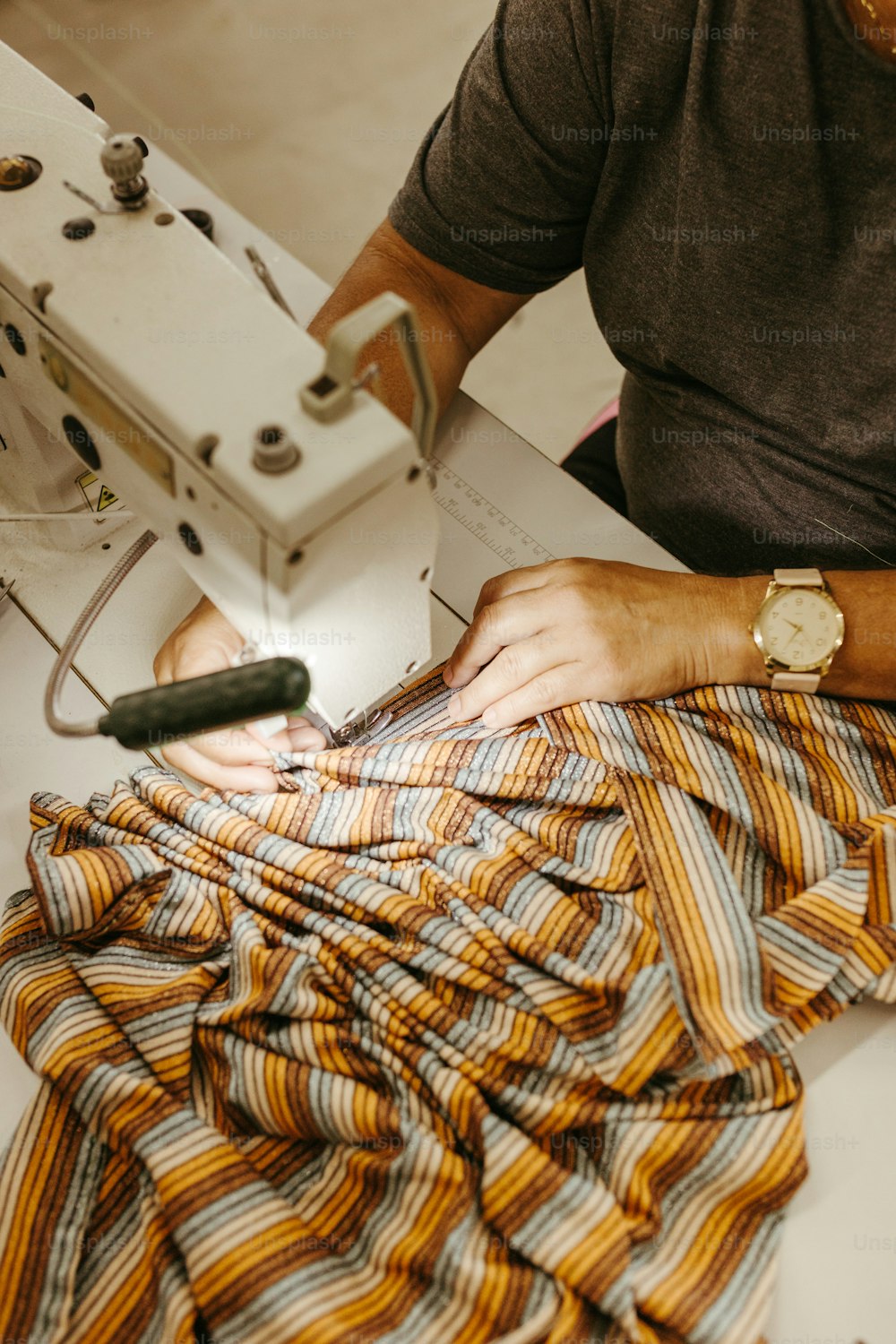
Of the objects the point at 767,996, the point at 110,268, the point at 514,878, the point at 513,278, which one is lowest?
the point at 767,996

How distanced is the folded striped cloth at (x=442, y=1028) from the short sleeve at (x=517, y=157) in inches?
21.4

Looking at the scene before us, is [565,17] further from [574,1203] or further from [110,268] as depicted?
[574,1203]

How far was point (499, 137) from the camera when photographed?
1101 millimetres

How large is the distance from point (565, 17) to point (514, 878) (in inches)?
31.4

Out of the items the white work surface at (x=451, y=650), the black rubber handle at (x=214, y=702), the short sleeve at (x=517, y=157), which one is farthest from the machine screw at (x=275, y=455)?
the short sleeve at (x=517, y=157)

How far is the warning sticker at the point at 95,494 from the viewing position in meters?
1.16

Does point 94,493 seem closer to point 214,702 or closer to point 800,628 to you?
point 214,702

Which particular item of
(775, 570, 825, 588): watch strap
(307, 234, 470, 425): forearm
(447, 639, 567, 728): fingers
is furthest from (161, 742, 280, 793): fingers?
(775, 570, 825, 588): watch strap

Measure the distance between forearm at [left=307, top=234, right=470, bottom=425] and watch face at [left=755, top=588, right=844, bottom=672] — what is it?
17.8 inches

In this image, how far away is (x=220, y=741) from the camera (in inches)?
39.4

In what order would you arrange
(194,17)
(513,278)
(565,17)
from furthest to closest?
(194,17) < (513,278) < (565,17)

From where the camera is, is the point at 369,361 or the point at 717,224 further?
the point at 369,361

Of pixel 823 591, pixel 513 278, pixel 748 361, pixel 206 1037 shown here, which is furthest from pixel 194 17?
pixel 206 1037

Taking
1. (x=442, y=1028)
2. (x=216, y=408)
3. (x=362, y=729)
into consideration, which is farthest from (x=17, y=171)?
(x=442, y=1028)
